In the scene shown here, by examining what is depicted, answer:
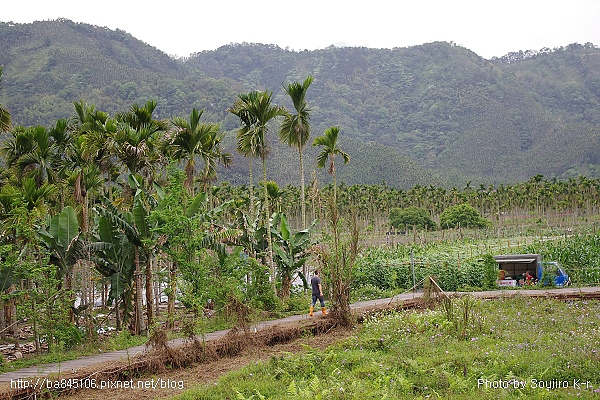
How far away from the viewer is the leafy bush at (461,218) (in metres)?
71.1

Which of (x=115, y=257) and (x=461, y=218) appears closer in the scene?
(x=115, y=257)

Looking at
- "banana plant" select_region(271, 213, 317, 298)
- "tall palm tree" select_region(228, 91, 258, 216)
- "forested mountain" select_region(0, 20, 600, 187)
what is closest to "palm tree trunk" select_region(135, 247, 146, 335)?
"tall palm tree" select_region(228, 91, 258, 216)

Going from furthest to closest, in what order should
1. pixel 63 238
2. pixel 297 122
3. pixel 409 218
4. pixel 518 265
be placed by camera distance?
pixel 409 218, pixel 518 265, pixel 297 122, pixel 63 238

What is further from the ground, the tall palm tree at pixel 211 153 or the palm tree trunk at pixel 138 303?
the tall palm tree at pixel 211 153

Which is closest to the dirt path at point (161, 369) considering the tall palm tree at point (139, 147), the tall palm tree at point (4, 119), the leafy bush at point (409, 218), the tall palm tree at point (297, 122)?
the tall palm tree at point (139, 147)

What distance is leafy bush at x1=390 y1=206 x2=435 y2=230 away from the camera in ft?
243

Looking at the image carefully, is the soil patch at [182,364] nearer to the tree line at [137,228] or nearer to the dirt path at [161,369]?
the dirt path at [161,369]

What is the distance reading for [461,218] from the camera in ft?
234

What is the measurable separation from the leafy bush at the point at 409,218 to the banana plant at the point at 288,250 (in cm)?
5399

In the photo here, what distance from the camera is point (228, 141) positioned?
357 feet

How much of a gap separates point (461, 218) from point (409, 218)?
6780mm

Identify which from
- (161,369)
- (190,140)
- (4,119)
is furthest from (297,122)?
(161,369)

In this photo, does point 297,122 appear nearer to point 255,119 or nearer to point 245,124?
point 255,119

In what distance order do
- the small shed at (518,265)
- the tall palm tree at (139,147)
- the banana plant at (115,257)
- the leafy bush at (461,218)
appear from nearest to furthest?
the banana plant at (115,257)
the tall palm tree at (139,147)
the small shed at (518,265)
the leafy bush at (461,218)
